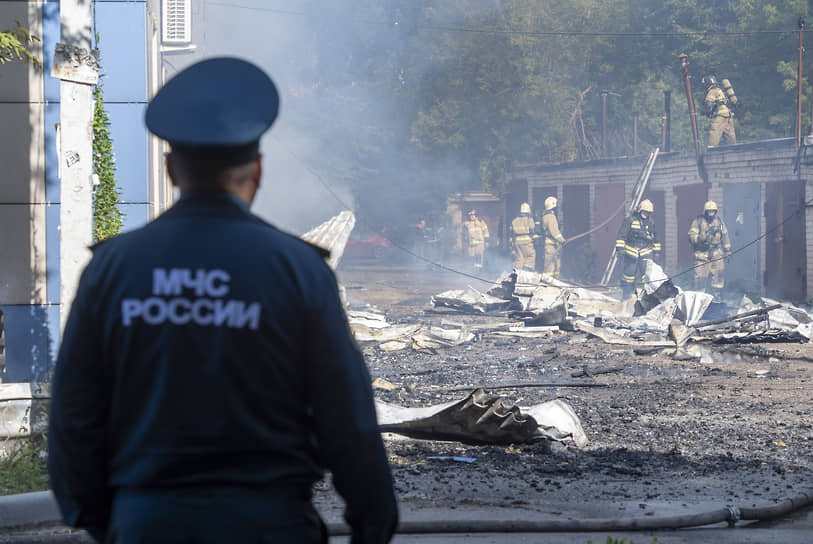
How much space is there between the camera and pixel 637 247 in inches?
675

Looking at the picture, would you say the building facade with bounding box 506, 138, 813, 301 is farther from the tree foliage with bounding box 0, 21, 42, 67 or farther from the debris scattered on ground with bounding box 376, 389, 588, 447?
the tree foliage with bounding box 0, 21, 42, 67

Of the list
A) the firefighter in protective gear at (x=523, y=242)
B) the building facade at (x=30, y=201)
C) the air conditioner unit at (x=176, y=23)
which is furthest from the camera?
the firefighter in protective gear at (x=523, y=242)

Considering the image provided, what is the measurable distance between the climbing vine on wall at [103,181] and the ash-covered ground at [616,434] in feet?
10.2

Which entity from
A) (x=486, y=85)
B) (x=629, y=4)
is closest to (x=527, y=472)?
(x=486, y=85)

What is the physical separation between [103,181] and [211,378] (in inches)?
298

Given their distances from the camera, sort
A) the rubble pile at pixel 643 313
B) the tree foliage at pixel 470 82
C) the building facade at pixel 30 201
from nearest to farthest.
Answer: the building facade at pixel 30 201 < the rubble pile at pixel 643 313 < the tree foliage at pixel 470 82

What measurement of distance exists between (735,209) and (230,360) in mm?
21495

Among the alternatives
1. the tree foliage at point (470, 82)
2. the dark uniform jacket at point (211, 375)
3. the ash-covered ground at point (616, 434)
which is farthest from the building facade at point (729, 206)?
the dark uniform jacket at point (211, 375)

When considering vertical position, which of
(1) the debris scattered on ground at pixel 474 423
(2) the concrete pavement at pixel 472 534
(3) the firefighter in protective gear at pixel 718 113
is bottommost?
(2) the concrete pavement at pixel 472 534

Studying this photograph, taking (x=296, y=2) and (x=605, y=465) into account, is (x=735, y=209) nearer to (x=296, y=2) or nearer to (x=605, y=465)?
(x=605, y=465)

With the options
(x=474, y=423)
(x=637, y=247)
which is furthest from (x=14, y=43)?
(x=637, y=247)

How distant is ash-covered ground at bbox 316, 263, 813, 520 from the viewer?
191 inches

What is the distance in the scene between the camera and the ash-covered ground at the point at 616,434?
4.86 m

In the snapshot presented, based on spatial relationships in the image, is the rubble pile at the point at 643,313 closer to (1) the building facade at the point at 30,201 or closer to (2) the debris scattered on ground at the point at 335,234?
(2) the debris scattered on ground at the point at 335,234
